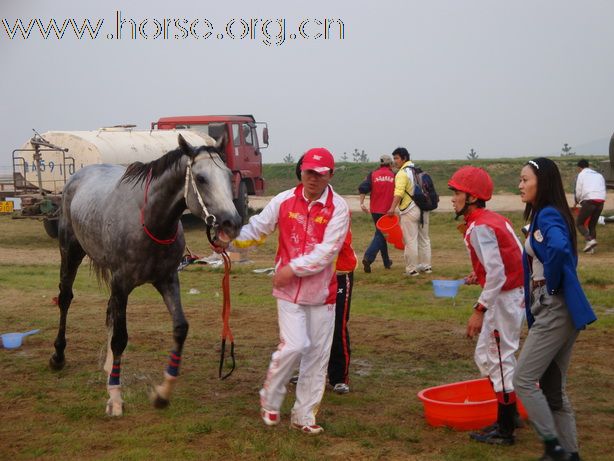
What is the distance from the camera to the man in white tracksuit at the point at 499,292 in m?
5.83

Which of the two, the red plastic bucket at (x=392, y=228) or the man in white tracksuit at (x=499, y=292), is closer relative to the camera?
the man in white tracksuit at (x=499, y=292)

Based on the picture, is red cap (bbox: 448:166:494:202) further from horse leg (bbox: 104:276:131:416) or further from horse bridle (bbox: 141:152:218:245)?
horse leg (bbox: 104:276:131:416)

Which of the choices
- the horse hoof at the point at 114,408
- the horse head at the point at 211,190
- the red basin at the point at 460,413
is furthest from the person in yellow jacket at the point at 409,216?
the horse hoof at the point at 114,408

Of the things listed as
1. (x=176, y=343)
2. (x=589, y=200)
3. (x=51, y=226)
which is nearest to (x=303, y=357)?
(x=176, y=343)

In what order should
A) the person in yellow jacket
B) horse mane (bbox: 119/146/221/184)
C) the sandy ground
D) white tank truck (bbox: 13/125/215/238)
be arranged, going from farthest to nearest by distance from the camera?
the sandy ground
white tank truck (bbox: 13/125/215/238)
the person in yellow jacket
horse mane (bbox: 119/146/221/184)

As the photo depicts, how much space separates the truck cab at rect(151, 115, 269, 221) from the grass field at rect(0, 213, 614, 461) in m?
11.9

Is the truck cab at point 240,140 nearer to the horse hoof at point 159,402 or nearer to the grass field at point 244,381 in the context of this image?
the grass field at point 244,381

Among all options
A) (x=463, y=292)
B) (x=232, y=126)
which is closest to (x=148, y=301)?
(x=463, y=292)

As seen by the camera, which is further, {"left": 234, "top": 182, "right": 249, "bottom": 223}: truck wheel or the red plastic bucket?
{"left": 234, "top": 182, "right": 249, "bottom": 223}: truck wheel

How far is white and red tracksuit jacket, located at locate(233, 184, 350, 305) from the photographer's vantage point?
6094 millimetres

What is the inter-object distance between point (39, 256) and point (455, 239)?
9.42 meters

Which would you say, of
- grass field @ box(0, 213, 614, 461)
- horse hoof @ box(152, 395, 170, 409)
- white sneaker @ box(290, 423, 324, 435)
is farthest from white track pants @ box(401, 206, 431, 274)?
white sneaker @ box(290, 423, 324, 435)

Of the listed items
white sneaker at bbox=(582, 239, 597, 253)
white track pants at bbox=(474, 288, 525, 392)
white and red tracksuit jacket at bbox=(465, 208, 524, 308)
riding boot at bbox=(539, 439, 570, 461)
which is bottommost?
white sneaker at bbox=(582, 239, 597, 253)

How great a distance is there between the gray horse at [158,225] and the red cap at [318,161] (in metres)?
0.63
